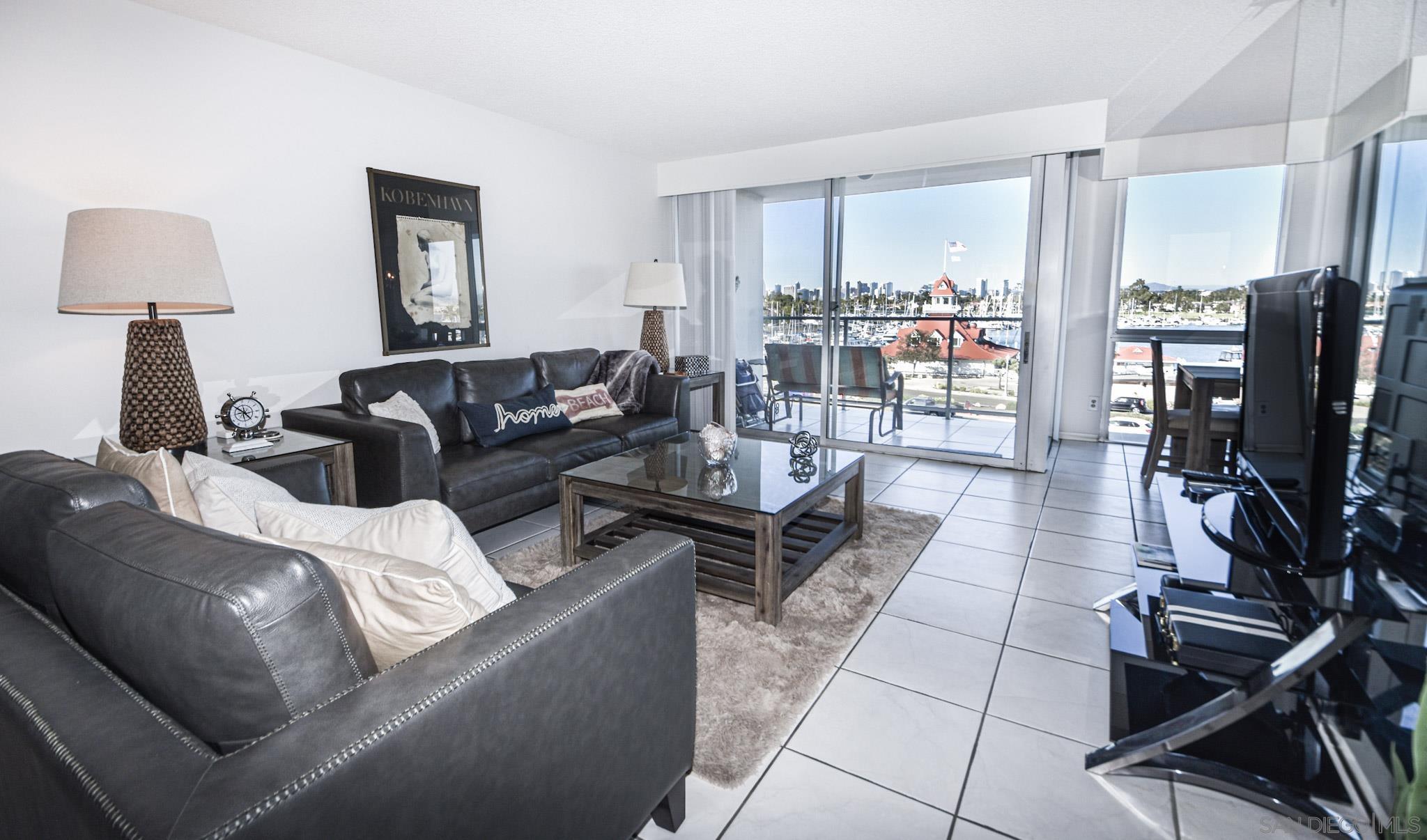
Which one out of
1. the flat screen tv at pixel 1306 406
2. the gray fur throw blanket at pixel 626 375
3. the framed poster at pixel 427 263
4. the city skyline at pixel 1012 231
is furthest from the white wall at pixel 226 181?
the flat screen tv at pixel 1306 406

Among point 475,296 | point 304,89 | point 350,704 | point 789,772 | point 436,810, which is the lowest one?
point 789,772

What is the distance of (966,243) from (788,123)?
60.5 inches

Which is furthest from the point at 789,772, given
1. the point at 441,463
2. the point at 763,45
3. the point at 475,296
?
the point at 475,296

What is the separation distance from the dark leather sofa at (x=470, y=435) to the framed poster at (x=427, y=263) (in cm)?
25

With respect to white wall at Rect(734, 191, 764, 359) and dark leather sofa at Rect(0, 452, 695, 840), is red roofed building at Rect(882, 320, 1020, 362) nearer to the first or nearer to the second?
white wall at Rect(734, 191, 764, 359)

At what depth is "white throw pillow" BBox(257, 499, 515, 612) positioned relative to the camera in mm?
1181

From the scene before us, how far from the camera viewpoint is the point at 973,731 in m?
1.80

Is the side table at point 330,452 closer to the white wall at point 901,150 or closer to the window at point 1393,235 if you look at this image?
the window at point 1393,235

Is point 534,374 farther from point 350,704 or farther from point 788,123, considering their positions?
point 350,704

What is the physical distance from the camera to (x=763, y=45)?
3145mm

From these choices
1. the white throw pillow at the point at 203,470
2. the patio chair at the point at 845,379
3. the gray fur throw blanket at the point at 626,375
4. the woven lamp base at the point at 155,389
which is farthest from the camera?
the patio chair at the point at 845,379

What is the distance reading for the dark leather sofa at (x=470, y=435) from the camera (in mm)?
2818

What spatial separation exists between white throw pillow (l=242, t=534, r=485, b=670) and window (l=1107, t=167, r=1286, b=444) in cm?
512

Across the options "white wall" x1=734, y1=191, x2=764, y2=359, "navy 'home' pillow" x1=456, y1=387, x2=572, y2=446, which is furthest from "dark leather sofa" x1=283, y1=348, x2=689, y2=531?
"white wall" x1=734, y1=191, x2=764, y2=359
